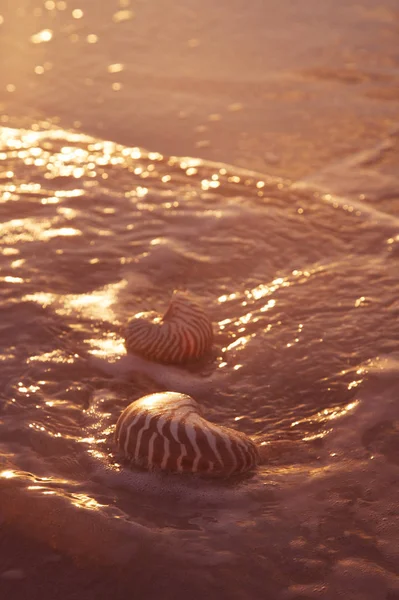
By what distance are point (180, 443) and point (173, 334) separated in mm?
1194

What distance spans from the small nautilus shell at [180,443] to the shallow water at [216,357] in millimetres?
84

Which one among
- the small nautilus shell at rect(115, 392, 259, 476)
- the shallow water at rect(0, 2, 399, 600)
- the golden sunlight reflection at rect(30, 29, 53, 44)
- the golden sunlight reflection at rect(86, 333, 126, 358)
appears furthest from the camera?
the golden sunlight reflection at rect(30, 29, 53, 44)

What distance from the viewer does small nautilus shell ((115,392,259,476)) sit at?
12.8 feet

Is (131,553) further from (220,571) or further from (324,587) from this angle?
(324,587)

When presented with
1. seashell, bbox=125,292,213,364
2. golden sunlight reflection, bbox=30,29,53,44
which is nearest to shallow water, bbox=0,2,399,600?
seashell, bbox=125,292,213,364

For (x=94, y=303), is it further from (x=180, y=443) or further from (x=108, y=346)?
(x=180, y=443)

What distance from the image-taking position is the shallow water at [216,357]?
3.61m

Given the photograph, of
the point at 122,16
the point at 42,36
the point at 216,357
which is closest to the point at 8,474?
the point at 216,357

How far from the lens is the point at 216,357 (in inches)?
203

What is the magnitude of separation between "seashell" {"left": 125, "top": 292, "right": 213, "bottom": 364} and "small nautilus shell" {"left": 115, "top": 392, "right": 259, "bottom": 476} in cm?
91

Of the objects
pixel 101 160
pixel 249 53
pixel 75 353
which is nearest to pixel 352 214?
pixel 101 160

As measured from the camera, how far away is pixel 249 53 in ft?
38.0

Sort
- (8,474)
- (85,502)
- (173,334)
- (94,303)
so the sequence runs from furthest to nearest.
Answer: (94,303) → (173,334) → (8,474) → (85,502)

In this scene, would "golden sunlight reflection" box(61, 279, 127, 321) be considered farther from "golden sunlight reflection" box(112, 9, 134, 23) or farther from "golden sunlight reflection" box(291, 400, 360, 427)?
"golden sunlight reflection" box(112, 9, 134, 23)
